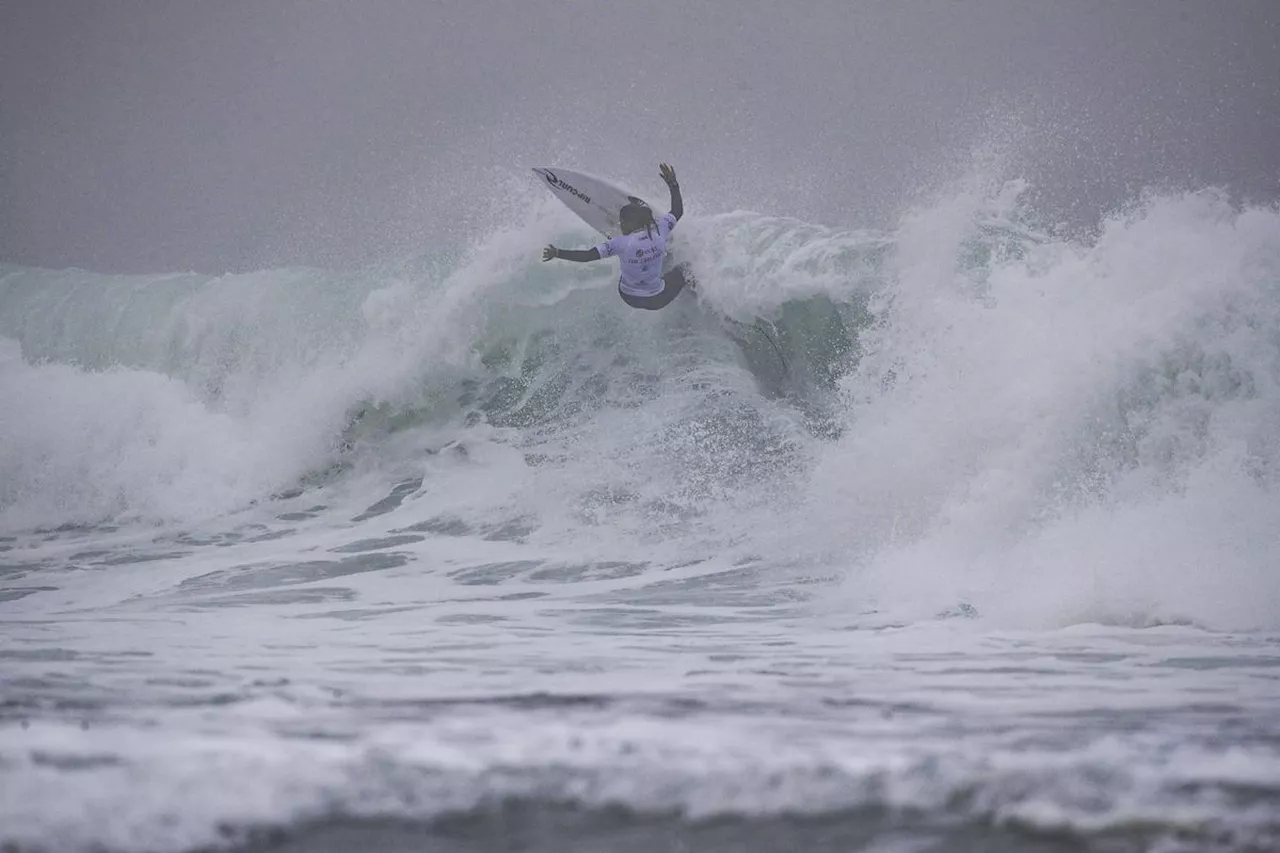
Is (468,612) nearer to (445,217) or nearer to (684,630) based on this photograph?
(684,630)

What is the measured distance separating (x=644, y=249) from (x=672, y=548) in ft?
6.30

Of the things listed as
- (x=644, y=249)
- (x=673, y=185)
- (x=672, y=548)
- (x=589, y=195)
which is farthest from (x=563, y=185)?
(x=672, y=548)

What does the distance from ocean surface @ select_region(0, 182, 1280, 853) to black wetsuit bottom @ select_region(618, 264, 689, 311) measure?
14cm

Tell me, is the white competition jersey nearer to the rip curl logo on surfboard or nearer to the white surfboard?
the white surfboard

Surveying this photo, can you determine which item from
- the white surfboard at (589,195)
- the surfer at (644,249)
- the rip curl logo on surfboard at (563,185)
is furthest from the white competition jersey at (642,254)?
the rip curl logo on surfboard at (563,185)

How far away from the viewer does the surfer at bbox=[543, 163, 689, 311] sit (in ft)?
18.3

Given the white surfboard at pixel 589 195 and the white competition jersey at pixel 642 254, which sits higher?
the white surfboard at pixel 589 195

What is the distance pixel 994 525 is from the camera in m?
3.70

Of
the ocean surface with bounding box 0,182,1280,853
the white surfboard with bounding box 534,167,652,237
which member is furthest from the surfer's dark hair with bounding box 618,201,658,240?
the ocean surface with bounding box 0,182,1280,853

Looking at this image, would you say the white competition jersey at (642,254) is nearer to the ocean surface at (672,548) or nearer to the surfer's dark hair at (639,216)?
the surfer's dark hair at (639,216)

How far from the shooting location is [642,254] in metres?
5.77

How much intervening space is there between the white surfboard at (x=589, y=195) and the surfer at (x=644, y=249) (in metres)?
0.18

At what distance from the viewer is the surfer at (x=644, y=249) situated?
5.59 m

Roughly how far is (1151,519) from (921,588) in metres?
0.78
